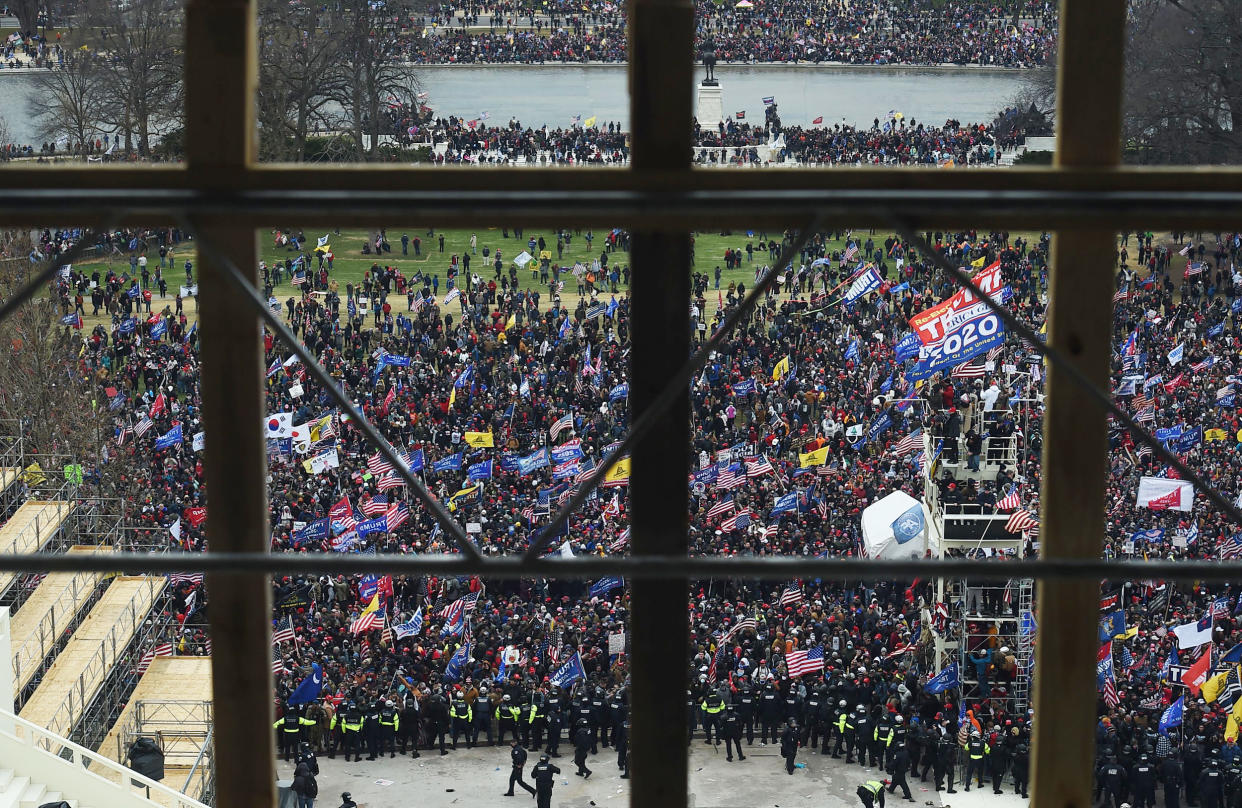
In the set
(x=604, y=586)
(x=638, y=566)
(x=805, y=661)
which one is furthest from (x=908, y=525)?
(x=638, y=566)

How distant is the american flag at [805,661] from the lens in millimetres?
20219

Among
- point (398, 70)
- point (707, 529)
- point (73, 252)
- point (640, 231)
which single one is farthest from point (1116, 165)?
point (398, 70)

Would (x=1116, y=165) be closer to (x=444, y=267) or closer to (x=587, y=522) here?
(x=587, y=522)

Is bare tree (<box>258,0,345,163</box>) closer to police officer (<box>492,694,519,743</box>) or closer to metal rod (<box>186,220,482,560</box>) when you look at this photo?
police officer (<box>492,694,519,743</box>)

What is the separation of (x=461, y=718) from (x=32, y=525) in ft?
28.5

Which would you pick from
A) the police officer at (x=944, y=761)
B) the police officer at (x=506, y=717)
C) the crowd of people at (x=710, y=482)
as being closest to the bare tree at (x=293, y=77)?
the crowd of people at (x=710, y=482)

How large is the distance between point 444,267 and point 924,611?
2773 cm

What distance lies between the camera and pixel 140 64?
167 feet

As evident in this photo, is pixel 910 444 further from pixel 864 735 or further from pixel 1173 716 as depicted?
pixel 1173 716

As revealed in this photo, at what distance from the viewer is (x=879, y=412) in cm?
3194

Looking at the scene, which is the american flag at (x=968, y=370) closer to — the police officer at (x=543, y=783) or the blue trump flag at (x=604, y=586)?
the blue trump flag at (x=604, y=586)

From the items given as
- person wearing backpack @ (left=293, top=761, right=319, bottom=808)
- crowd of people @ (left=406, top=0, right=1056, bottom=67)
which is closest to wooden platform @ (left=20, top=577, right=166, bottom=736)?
person wearing backpack @ (left=293, top=761, right=319, bottom=808)

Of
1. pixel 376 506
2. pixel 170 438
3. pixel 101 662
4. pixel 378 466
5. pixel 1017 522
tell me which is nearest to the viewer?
pixel 101 662

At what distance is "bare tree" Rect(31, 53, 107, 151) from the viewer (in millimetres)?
50375
